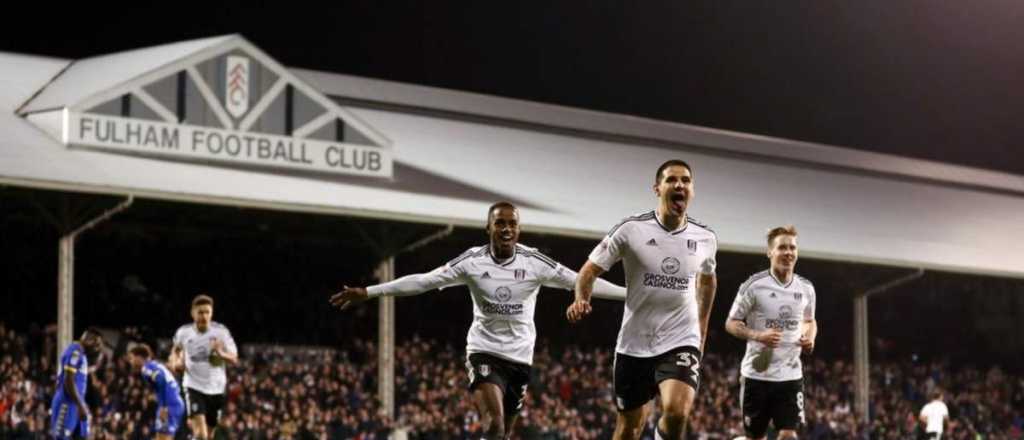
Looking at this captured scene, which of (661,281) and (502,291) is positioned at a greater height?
(502,291)

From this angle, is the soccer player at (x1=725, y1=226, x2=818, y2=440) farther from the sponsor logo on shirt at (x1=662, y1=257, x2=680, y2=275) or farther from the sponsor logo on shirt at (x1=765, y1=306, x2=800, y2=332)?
the sponsor logo on shirt at (x1=662, y1=257, x2=680, y2=275)

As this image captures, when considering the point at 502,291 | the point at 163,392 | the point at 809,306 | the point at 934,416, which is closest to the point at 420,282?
the point at 502,291

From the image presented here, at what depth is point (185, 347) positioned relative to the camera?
1962 centimetres

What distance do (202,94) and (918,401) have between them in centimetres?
2181

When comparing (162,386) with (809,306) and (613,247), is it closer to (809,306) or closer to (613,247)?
(809,306)

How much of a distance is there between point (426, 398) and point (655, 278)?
20.3 meters

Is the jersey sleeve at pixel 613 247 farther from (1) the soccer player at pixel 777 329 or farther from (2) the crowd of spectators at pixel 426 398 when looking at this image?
(2) the crowd of spectators at pixel 426 398

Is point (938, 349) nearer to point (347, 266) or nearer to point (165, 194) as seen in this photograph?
point (347, 266)

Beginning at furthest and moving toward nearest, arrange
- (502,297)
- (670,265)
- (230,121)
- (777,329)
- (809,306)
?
(230,121)
(809,306)
(777,329)
(502,297)
(670,265)

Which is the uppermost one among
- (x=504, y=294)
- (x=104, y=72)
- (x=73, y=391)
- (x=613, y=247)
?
(x=104, y=72)

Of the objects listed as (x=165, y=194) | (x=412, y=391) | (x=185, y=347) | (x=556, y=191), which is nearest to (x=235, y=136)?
(x=165, y=194)

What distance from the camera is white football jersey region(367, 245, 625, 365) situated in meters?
13.5

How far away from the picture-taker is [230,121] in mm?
30641

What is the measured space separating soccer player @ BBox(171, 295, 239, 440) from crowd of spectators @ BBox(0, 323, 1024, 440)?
2.12 m
